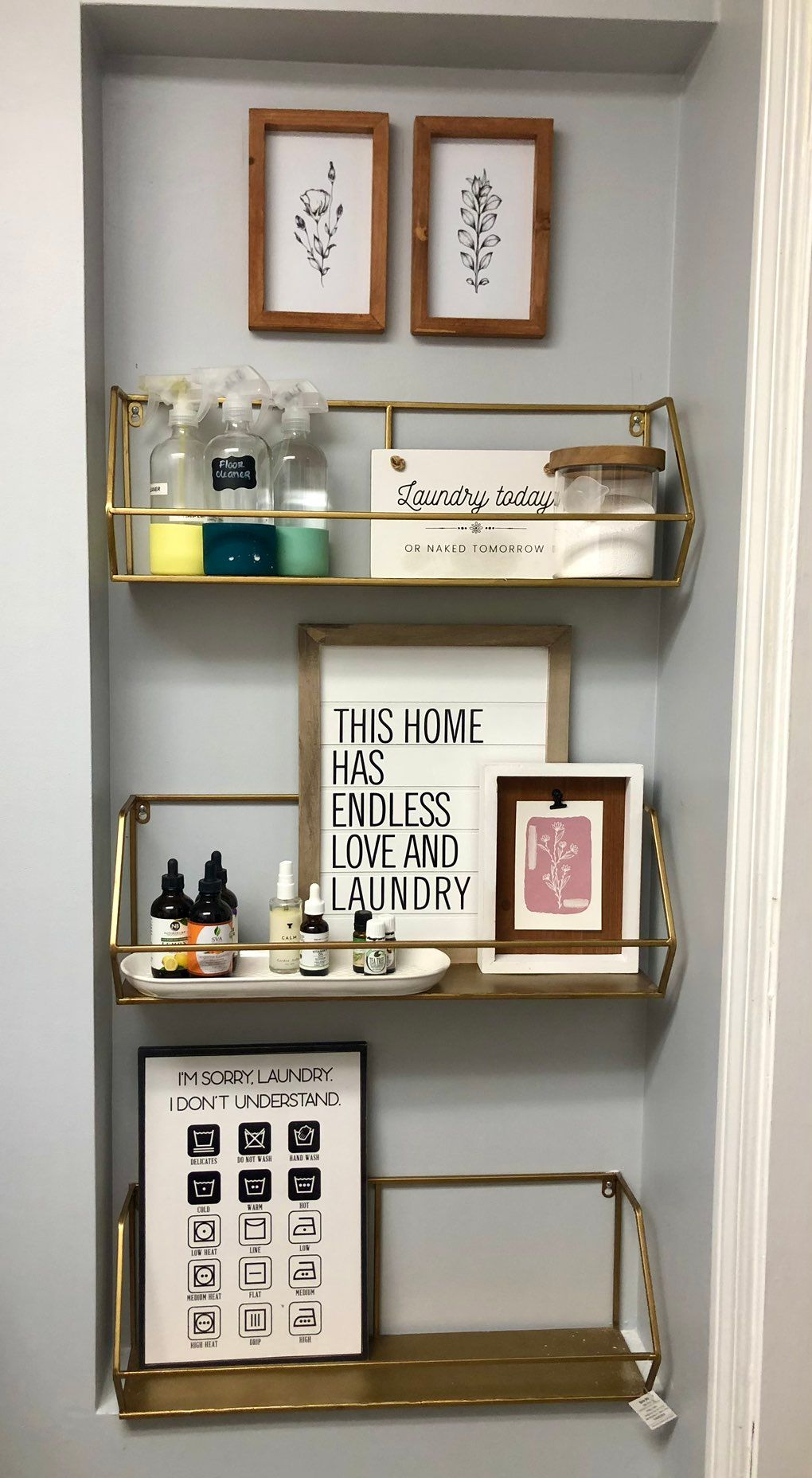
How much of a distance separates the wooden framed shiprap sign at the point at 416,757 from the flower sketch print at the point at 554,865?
7cm

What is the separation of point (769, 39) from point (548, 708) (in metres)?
0.67

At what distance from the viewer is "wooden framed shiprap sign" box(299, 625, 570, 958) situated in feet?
3.99

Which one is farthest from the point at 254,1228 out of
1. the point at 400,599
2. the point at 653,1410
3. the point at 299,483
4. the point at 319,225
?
the point at 319,225

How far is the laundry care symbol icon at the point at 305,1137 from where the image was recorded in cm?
123

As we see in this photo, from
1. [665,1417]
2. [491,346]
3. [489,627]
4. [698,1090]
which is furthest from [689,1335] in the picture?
[491,346]

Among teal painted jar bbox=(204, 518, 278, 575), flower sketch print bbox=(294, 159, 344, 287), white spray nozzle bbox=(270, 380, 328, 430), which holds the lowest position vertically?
teal painted jar bbox=(204, 518, 278, 575)

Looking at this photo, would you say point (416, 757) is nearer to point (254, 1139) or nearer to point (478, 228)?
point (254, 1139)

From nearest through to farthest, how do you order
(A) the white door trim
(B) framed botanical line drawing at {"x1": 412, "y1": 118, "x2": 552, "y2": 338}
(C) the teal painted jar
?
(A) the white door trim → (C) the teal painted jar → (B) framed botanical line drawing at {"x1": 412, "y1": 118, "x2": 552, "y2": 338}

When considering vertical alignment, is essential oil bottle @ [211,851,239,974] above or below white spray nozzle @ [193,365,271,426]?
below

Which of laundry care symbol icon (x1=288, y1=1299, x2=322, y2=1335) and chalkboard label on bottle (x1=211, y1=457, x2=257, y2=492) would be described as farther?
laundry care symbol icon (x1=288, y1=1299, x2=322, y2=1335)

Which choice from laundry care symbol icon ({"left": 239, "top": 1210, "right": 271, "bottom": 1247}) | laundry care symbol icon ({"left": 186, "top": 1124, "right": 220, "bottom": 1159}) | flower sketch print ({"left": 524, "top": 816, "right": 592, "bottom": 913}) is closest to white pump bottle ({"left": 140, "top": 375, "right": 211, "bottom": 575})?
flower sketch print ({"left": 524, "top": 816, "right": 592, "bottom": 913})

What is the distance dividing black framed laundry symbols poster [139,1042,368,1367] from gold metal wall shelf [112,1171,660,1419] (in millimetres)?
23

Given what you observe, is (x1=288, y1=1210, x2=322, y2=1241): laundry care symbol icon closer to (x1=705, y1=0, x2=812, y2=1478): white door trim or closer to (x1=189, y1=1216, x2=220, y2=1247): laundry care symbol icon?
(x1=189, y1=1216, x2=220, y2=1247): laundry care symbol icon

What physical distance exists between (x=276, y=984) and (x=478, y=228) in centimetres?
85
